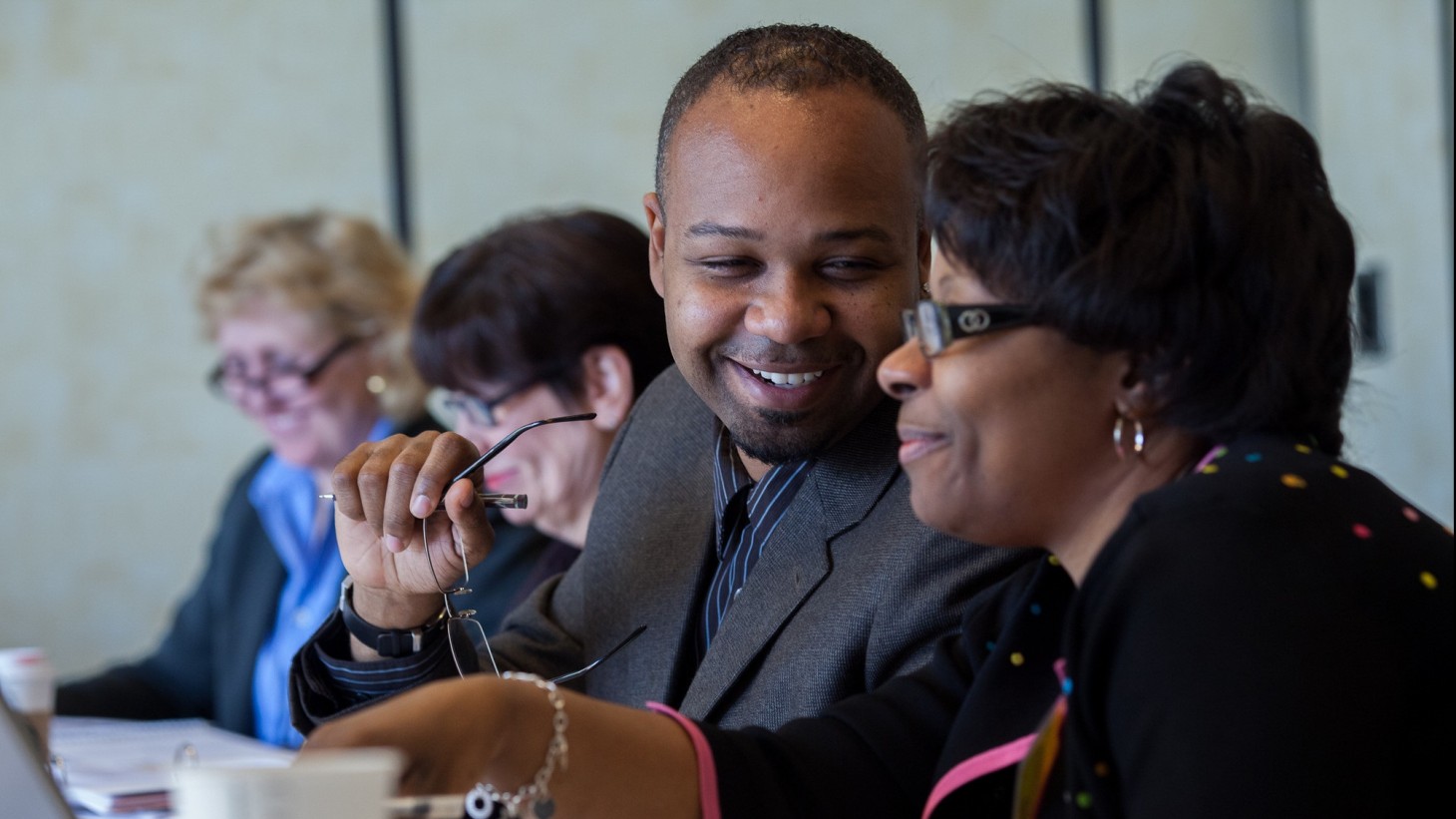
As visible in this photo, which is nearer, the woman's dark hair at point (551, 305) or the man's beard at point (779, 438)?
the man's beard at point (779, 438)

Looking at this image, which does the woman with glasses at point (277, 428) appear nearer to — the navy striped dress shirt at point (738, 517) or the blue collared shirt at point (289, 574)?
the blue collared shirt at point (289, 574)

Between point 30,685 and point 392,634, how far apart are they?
400 millimetres

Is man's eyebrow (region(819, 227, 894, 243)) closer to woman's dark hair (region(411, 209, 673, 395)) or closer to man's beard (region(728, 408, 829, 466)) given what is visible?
man's beard (region(728, 408, 829, 466))

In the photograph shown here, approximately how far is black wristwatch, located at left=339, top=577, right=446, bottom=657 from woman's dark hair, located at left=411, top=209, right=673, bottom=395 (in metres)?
0.76

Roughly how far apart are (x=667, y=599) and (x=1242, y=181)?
0.86 metres

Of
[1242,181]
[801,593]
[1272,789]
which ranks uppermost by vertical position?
[1242,181]

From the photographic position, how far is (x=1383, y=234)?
412 cm

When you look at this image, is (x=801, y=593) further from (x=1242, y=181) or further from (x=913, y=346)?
(x=1242, y=181)

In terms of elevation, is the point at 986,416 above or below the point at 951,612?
above

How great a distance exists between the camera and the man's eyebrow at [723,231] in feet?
4.70

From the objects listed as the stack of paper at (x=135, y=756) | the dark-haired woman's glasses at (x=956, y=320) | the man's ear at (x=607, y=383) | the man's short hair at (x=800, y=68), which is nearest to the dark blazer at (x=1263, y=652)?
the dark-haired woman's glasses at (x=956, y=320)

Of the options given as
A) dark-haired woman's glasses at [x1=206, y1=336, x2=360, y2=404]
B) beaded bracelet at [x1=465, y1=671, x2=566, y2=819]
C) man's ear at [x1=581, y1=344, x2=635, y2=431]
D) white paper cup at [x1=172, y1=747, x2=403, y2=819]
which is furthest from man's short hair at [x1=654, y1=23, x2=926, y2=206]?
dark-haired woman's glasses at [x1=206, y1=336, x2=360, y2=404]

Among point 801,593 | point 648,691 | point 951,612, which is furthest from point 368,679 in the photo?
point 951,612

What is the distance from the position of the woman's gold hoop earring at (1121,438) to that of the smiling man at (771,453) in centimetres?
31
